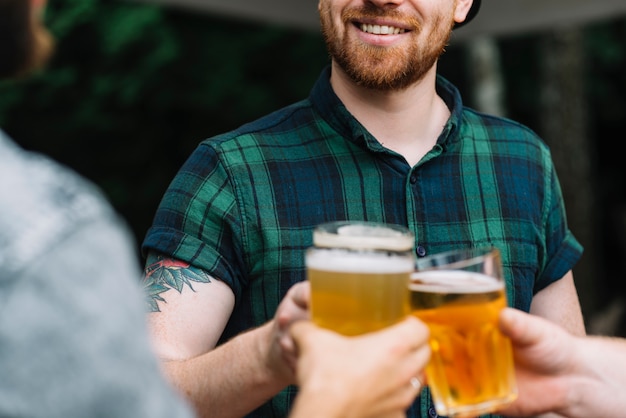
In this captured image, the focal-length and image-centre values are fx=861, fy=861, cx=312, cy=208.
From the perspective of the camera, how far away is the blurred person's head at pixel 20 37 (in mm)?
956

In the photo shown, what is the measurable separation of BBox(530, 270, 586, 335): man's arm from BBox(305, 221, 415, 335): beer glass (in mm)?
1143

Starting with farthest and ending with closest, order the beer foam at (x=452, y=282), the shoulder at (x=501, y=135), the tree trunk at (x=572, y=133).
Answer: the tree trunk at (x=572, y=133) → the shoulder at (x=501, y=135) → the beer foam at (x=452, y=282)

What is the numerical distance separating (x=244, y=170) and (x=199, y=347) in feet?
1.55

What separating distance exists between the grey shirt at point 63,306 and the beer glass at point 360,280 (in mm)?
Result: 497

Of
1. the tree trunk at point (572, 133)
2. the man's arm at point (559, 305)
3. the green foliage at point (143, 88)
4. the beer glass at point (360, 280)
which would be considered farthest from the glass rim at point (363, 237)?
the green foliage at point (143, 88)

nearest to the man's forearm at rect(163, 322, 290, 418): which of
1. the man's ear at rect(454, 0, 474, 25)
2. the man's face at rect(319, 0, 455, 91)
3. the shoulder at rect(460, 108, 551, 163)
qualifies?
the man's face at rect(319, 0, 455, 91)

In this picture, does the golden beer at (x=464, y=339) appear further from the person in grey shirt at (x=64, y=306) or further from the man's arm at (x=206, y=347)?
the person in grey shirt at (x=64, y=306)

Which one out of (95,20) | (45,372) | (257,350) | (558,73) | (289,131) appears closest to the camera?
(45,372)

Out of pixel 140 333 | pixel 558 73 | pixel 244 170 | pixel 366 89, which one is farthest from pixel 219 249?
pixel 558 73

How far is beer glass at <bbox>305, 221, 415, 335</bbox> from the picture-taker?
53.2 inches

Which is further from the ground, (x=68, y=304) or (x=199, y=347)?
(x=68, y=304)

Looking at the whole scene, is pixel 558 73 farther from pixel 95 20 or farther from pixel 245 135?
pixel 245 135

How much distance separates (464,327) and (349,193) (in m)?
0.86

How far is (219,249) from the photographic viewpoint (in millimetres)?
2154
